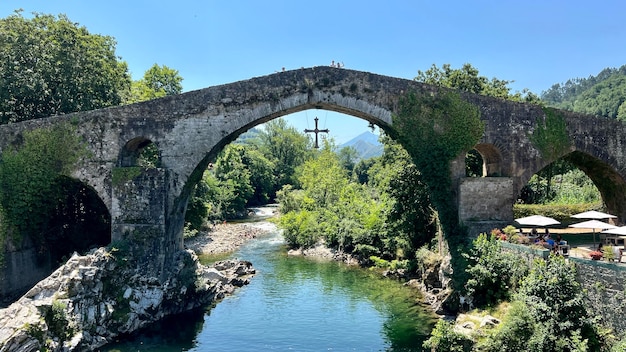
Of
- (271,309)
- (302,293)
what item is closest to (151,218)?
(271,309)

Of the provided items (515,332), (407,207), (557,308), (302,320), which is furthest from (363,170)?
(557,308)

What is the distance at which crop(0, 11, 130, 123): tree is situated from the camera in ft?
70.1

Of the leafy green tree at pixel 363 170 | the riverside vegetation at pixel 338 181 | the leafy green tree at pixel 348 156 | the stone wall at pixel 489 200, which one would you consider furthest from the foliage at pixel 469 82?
the leafy green tree at pixel 348 156

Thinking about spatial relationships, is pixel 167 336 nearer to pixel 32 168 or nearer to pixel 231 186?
pixel 32 168

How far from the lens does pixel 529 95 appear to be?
29.7 meters

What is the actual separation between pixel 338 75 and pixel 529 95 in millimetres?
15921

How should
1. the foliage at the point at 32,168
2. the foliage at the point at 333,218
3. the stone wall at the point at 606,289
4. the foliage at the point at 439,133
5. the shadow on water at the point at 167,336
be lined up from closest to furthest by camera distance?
the stone wall at the point at 606,289 < the shadow on water at the point at 167,336 < the foliage at the point at 439,133 < the foliage at the point at 32,168 < the foliage at the point at 333,218

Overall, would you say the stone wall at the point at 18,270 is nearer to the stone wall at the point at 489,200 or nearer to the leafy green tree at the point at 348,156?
the stone wall at the point at 489,200

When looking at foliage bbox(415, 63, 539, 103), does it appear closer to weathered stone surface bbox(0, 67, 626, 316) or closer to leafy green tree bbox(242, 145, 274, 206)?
weathered stone surface bbox(0, 67, 626, 316)

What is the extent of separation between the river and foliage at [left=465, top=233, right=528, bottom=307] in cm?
258

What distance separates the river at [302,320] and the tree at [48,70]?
11656 mm

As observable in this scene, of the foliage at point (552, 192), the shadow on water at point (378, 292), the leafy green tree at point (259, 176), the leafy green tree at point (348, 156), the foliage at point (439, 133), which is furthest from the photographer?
the leafy green tree at point (348, 156)

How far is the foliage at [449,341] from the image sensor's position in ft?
42.6

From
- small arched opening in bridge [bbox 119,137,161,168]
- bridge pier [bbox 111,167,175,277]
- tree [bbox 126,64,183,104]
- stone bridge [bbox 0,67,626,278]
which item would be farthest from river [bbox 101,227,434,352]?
tree [bbox 126,64,183,104]
